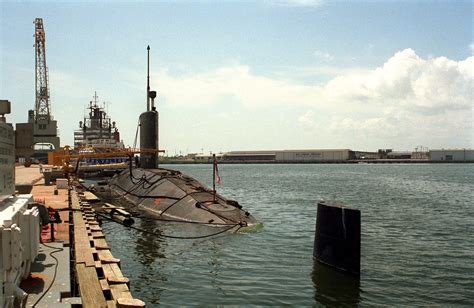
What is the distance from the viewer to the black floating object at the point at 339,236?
15.3 m

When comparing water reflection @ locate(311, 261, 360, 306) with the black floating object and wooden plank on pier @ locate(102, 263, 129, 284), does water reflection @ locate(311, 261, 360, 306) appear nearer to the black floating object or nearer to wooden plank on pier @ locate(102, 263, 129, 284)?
the black floating object

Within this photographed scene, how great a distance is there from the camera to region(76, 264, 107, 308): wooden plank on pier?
7.75 meters

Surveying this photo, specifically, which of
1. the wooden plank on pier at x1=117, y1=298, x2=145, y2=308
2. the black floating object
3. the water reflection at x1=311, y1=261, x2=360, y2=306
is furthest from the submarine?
the wooden plank on pier at x1=117, y1=298, x2=145, y2=308

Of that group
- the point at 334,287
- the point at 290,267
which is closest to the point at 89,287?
the point at 334,287

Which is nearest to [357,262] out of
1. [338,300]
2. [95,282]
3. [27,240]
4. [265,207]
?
[338,300]

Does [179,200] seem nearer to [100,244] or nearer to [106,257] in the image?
[100,244]

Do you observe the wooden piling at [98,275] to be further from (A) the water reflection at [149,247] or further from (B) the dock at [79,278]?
(A) the water reflection at [149,247]

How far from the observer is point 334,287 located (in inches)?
575

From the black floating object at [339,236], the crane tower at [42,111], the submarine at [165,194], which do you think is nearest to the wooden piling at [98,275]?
the black floating object at [339,236]

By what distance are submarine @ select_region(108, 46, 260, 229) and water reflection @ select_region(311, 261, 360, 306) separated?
7.85m

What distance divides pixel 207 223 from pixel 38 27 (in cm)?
9192

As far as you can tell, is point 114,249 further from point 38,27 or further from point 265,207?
point 38,27

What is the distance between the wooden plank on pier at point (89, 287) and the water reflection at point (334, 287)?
7.27m

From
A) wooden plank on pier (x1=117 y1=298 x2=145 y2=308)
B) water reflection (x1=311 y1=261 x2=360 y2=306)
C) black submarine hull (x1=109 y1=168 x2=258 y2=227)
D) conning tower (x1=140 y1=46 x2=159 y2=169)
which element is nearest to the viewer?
wooden plank on pier (x1=117 y1=298 x2=145 y2=308)
